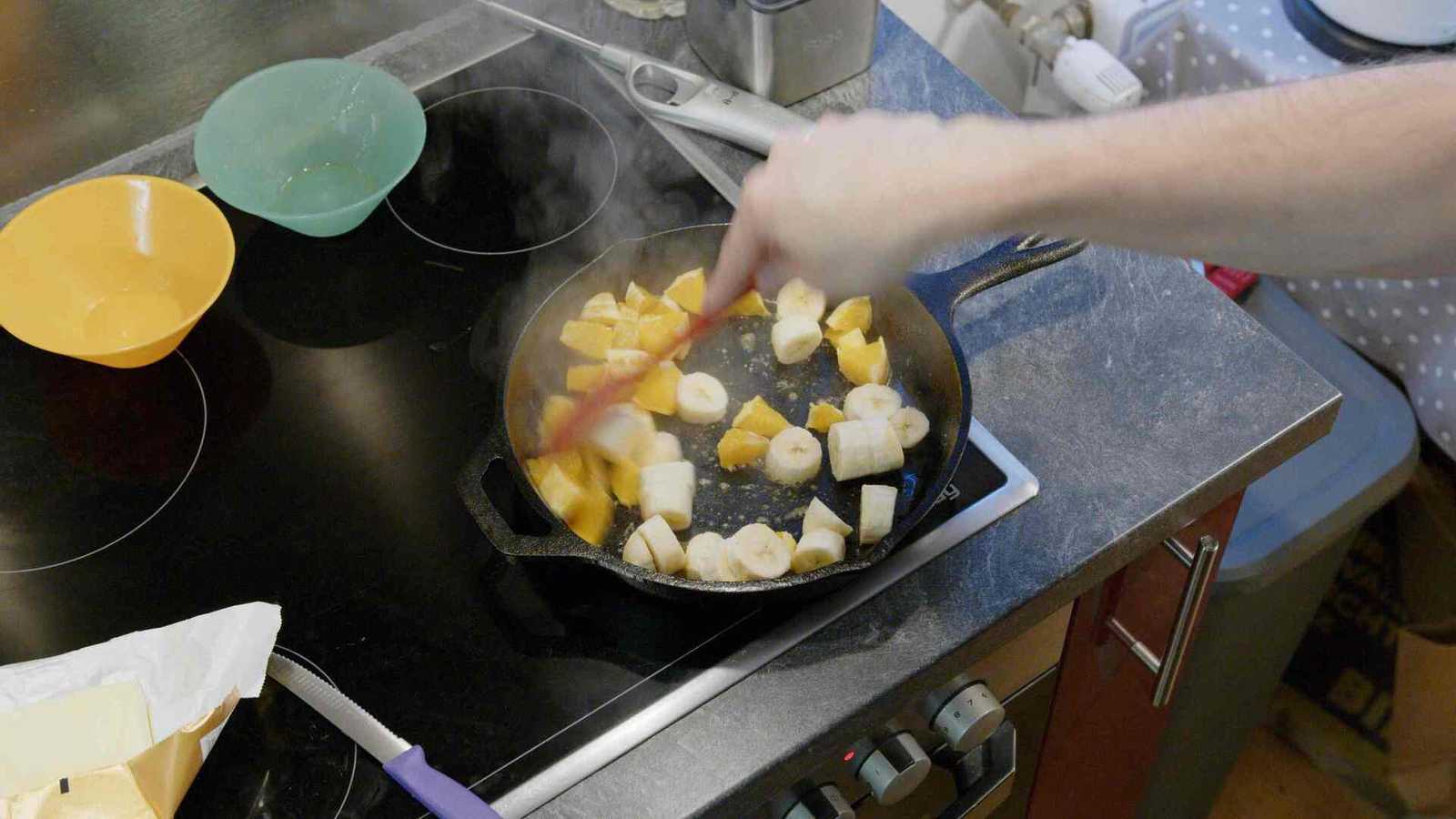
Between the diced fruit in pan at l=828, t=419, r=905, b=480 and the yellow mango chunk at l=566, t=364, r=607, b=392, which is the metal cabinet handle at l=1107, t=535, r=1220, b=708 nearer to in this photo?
the diced fruit in pan at l=828, t=419, r=905, b=480

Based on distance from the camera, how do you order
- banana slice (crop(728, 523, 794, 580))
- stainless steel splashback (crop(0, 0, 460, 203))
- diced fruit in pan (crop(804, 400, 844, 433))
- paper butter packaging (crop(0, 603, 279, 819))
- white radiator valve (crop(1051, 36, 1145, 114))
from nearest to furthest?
paper butter packaging (crop(0, 603, 279, 819)) → banana slice (crop(728, 523, 794, 580)) → diced fruit in pan (crop(804, 400, 844, 433)) → stainless steel splashback (crop(0, 0, 460, 203)) → white radiator valve (crop(1051, 36, 1145, 114))

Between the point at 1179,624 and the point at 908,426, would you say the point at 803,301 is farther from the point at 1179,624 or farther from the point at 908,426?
the point at 1179,624

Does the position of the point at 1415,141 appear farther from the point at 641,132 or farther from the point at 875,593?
the point at 641,132

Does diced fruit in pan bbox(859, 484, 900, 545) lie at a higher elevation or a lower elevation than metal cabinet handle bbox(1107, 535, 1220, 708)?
higher

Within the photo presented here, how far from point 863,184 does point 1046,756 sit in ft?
2.25

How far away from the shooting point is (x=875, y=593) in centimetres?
92

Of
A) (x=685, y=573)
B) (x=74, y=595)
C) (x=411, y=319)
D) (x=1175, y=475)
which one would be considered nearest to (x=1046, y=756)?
(x=1175, y=475)

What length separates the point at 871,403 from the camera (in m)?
1.00

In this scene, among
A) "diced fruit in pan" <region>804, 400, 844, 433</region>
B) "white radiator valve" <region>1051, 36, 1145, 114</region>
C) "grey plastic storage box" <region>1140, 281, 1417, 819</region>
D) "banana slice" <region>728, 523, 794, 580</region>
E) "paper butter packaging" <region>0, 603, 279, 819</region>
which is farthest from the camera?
"white radiator valve" <region>1051, 36, 1145, 114</region>

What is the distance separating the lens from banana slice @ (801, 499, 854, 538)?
933 millimetres

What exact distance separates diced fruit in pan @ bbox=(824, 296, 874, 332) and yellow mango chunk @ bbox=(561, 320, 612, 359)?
7.4 inches

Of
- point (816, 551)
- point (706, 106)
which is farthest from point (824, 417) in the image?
point (706, 106)

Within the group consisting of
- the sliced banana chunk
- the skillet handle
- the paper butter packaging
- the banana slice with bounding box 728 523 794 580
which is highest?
the skillet handle

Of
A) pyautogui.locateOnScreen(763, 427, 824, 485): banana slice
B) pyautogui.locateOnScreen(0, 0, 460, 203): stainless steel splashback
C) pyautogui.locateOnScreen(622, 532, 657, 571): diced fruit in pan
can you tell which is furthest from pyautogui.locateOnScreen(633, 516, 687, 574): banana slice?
pyautogui.locateOnScreen(0, 0, 460, 203): stainless steel splashback
